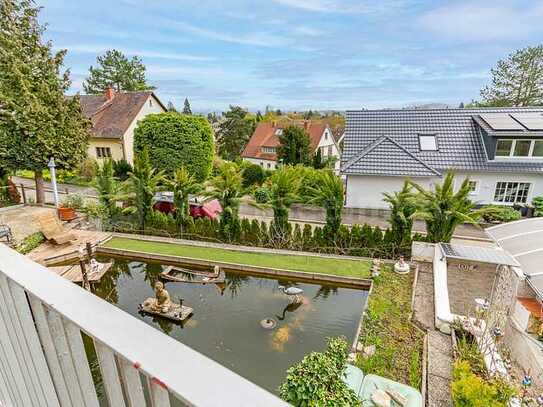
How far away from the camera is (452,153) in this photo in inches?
739

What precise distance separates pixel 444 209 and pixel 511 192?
9.02m

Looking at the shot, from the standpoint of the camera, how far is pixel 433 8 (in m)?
10.5

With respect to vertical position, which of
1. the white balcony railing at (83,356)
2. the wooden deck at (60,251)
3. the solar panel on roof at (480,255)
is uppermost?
the white balcony railing at (83,356)

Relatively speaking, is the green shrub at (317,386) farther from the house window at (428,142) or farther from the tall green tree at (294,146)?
the tall green tree at (294,146)

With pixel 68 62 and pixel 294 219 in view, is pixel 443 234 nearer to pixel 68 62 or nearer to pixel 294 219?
pixel 294 219

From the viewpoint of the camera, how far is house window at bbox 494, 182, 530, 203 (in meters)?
17.8

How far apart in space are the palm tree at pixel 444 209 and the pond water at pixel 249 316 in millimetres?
4026

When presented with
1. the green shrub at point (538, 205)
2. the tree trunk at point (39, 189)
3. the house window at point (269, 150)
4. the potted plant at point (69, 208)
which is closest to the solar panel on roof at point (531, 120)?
the green shrub at point (538, 205)

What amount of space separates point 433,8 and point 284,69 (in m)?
63.1

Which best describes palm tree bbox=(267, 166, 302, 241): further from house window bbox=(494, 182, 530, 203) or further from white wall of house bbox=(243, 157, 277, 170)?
white wall of house bbox=(243, 157, 277, 170)

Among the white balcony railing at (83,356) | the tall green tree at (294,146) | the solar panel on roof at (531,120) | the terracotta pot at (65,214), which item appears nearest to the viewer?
the white balcony railing at (83,356)

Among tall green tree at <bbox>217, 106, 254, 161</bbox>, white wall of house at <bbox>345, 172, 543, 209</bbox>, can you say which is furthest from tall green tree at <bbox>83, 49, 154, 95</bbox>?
white wall of house at <bbox>345, 172, 543, 209</bbox>

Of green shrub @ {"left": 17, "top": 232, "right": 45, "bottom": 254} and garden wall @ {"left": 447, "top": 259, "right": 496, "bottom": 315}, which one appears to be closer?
garden wall @ {"left": 447, "top": 259, "right": 496, "bottom": 315}

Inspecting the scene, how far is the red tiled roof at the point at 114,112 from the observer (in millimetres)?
26719
